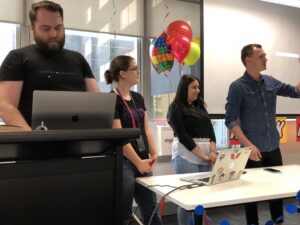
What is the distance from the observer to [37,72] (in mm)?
1530

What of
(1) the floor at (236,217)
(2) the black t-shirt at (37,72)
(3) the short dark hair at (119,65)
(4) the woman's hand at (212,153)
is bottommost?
(1) the floor at (236,217)

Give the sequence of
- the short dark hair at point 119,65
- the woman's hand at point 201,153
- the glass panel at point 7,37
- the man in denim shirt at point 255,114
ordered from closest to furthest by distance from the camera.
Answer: the short dark hair at point 119,65 < the woman's hand at point 201,153 < the man in denim shirt at point 255,114 < the glass panel at point 7,37

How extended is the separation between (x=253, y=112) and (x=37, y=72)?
1.62 metres

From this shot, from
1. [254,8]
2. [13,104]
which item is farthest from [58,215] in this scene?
[254,8]

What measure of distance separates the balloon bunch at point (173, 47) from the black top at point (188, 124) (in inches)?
28.4

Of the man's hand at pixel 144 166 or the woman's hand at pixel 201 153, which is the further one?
the woman's hand at pixel 201 153

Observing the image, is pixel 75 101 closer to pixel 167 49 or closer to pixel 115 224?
pixel 115 224

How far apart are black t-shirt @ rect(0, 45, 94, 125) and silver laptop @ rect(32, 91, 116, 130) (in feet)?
1.62

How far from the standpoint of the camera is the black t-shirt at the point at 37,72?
151 cm

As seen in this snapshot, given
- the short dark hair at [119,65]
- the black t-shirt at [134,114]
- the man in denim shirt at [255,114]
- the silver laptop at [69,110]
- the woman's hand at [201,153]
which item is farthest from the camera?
the man in denim shirt at [255,114]

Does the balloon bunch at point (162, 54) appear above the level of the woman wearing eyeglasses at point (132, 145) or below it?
above

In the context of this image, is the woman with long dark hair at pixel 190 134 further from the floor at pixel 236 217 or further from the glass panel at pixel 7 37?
the glass panel at pixel 7 37

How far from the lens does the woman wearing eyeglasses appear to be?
68.4 inches

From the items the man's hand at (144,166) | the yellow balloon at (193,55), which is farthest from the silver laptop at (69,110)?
the yellow balloon at (193,55)
